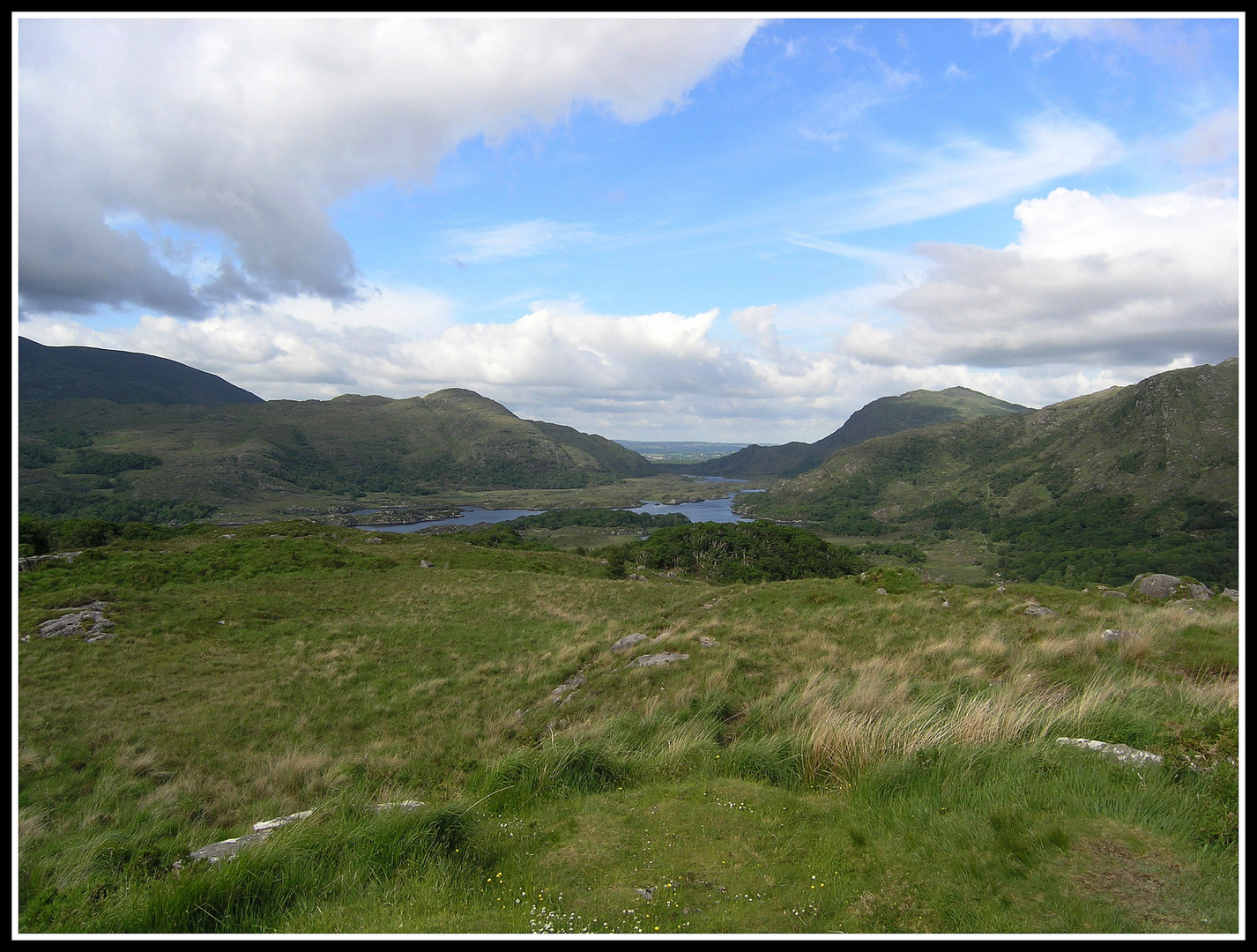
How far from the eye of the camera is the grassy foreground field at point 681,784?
159 inches

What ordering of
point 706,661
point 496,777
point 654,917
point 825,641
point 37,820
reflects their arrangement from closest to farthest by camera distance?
point 654,917 → point 496,777 → point 37,820 → point 706,661 → point 825,641

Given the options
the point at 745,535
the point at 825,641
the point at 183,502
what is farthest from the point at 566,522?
the point at 825,641

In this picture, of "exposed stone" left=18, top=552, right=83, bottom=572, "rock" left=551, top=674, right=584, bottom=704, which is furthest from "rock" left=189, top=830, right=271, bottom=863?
"exposed stone" left=18, top=552, right=83, bottom=572

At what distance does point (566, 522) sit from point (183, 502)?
449ft

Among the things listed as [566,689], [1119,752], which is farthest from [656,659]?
[1119,752]

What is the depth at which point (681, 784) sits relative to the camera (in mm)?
6113

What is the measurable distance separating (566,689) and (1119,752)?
10430mm

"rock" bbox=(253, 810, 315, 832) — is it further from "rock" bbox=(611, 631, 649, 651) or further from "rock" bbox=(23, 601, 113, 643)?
"rock" bbox=(23, 601, 113, 643)

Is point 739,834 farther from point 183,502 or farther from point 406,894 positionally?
point 183,502

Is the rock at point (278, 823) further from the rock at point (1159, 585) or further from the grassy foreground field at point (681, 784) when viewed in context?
the rock at point (1159, 585)

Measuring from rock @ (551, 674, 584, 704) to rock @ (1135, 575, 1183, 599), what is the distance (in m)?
26.7

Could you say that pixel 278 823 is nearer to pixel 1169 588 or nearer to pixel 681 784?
pixel 681 784

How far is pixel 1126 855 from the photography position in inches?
162

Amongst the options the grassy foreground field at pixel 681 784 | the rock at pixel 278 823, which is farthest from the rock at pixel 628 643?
the rock at pixel 278 823
